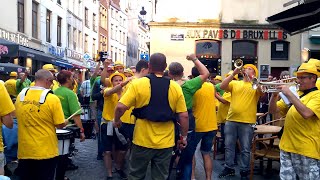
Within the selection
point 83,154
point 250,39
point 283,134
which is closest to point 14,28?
point 250,39

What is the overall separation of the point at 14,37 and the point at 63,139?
1799 centimetres

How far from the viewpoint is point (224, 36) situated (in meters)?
20.4

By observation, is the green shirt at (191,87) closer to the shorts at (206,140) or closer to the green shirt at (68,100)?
the shorts at (206,140)

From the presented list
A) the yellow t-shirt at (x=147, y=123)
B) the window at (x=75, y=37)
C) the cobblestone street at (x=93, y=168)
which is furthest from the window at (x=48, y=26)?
the yellow t-shirt at (x=147, y=123)

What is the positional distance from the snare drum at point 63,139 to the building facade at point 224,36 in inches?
582

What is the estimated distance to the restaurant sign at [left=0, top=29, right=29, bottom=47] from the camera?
2012 cm

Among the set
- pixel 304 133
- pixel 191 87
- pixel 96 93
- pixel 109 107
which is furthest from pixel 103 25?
pixel 304 133

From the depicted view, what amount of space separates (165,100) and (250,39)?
16624 millimetres

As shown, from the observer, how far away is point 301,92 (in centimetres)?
454

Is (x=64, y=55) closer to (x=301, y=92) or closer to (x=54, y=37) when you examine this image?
(x=54, y=37)

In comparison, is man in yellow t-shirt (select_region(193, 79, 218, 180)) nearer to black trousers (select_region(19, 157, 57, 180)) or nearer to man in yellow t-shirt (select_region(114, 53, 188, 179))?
man in yellow t-shirt (select_region(114, 53, 188, 179))

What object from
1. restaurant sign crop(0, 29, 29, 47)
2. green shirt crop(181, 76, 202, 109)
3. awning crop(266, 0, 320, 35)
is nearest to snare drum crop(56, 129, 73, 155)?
green shirt crop(181, 76, 202, 109)

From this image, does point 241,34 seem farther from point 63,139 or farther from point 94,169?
point 63,139

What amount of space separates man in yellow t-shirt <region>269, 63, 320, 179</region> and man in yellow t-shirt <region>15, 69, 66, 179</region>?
2.62 meters
